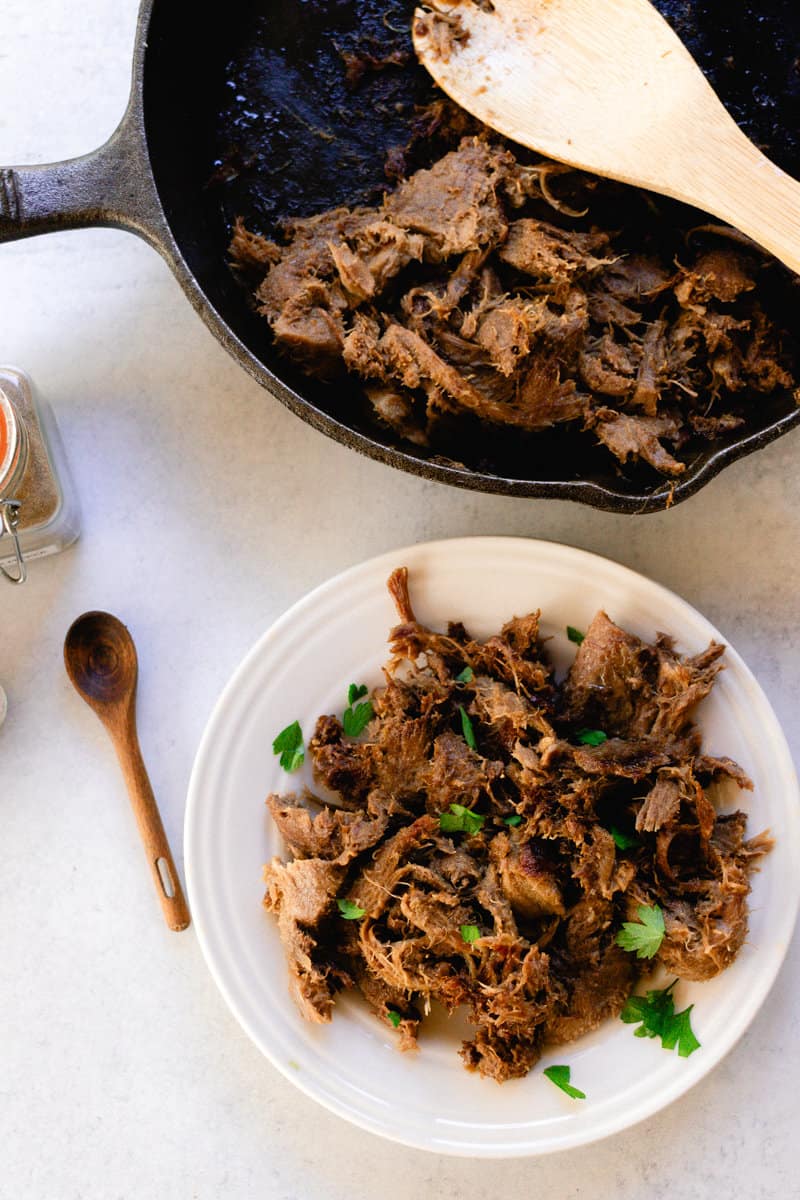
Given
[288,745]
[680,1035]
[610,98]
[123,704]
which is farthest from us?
[123,704]

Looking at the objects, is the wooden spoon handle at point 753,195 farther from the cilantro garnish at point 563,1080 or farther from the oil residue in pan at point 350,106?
the cilantro garnish at point 563,1080

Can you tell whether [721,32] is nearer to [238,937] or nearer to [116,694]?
[116,694]

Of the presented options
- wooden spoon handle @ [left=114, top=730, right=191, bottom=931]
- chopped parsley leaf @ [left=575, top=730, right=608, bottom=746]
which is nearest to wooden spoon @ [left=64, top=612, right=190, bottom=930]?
wooden spoon handle @ [left=114, top=730, right=191, bottom=931]

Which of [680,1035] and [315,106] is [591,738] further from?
[315,106]

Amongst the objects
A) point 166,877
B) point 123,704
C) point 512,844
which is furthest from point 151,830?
point 512,844

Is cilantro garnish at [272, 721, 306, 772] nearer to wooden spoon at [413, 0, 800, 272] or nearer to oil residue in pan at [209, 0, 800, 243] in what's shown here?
oil residue in pan at [209, 0, 800, 243]
